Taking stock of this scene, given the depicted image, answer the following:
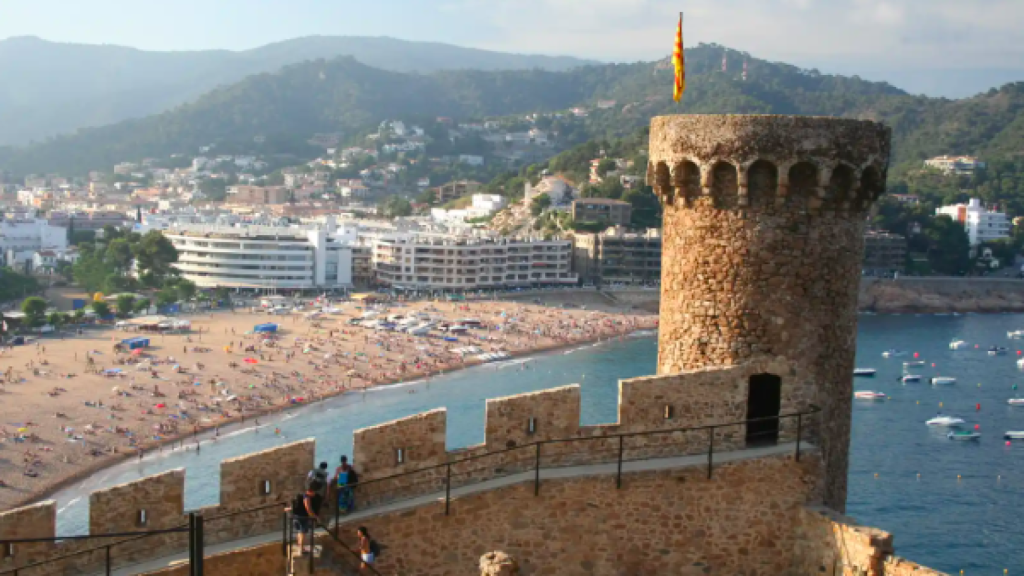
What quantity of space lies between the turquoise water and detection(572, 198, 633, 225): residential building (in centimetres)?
4429

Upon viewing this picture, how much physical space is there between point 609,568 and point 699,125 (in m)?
3.85

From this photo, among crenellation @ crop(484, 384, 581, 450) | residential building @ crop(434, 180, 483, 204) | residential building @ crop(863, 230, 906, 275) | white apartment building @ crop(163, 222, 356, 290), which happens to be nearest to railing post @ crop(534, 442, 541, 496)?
crenellation @ crop(484, 384, 581, 450)

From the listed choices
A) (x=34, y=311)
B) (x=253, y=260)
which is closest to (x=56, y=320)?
(x=34, y=311)

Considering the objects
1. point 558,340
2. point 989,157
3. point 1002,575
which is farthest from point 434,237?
point 989,157

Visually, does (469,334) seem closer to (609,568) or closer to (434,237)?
(434,237)

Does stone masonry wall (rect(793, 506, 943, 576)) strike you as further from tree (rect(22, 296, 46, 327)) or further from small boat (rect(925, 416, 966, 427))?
tree (rect(22, 296, 46, 327))

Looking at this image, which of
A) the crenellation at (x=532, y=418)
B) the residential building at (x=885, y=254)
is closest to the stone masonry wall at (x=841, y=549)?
the crenellation at (x=532, y=418)

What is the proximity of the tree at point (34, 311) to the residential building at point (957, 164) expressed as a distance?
143705mm

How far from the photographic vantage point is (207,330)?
251 feet

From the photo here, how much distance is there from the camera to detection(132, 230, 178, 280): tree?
96.9 meters

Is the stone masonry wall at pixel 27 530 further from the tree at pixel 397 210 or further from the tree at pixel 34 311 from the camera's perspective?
the tree at pixel 397 210

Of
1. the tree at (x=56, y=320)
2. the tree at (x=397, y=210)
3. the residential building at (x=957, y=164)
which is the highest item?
the residential building at (x=957, y=164)

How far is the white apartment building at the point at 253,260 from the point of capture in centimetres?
10094

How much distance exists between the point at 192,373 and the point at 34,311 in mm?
18174
